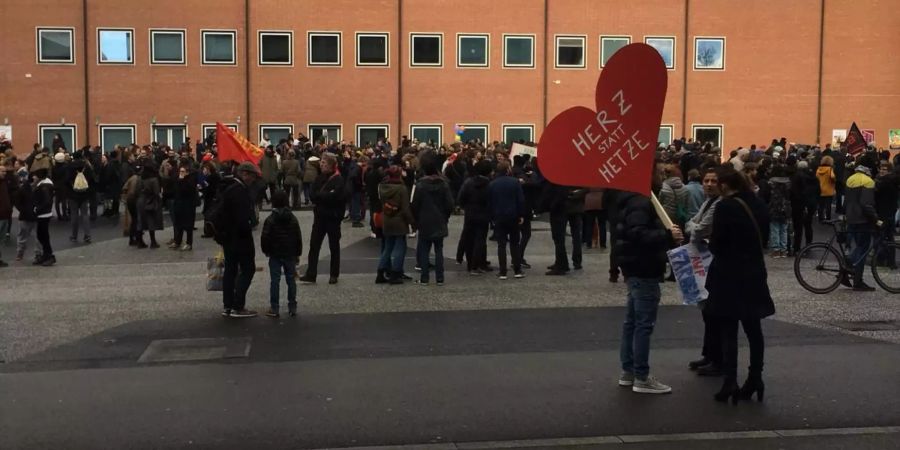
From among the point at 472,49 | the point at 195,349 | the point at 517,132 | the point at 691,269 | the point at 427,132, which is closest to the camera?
the point at 691,269

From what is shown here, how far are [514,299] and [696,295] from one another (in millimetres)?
4818

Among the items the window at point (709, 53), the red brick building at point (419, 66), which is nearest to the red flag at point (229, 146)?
the red brick building at point (419, 66)

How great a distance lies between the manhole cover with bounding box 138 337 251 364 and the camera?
898 centimetres

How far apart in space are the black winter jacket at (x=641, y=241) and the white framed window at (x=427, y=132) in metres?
30.8

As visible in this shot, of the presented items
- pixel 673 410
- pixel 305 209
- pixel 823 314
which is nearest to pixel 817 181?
pixel 823 314

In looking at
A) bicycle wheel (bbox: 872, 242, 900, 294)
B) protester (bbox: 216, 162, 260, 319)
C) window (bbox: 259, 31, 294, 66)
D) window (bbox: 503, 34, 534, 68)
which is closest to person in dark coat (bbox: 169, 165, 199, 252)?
protester (bbox: 216, 162, 260, 319)

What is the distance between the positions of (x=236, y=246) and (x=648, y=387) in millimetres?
5361

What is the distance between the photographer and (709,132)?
40000 mm

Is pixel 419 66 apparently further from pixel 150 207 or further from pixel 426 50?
pixel 150 207

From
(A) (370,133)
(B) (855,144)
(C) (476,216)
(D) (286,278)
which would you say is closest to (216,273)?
(D) (286,278)

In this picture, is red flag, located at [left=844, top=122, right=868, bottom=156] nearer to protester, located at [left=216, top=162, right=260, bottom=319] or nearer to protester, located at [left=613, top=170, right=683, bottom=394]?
protester, located at [left=216, top=162, right=260, bottom=319]

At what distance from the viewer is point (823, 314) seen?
11180mm

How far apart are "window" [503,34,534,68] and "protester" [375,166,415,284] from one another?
25453 millimetres

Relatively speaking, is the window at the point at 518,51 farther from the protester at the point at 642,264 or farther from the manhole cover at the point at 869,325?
the protester at the point at 642,264
